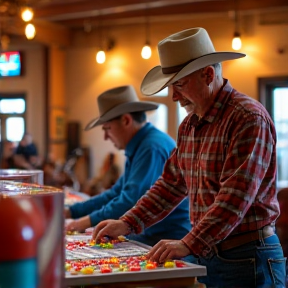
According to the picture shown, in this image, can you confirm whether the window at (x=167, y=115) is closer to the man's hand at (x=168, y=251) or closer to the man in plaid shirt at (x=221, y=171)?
the man in plaid shirt at (x=221, y=171)

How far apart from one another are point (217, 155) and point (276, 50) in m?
8.21

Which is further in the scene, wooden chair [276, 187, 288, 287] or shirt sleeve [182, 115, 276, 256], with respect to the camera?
wooden chair [276, 187, 288, 287]

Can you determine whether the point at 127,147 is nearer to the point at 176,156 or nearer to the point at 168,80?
the point at 176,156

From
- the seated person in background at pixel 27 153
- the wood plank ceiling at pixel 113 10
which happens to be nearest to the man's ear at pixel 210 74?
the wood plank ceiling at pixel 113 10

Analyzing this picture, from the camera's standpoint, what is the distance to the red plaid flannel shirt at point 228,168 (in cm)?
221

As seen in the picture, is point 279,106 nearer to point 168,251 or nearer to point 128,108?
point 128,108

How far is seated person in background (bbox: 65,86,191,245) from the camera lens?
11.4ft

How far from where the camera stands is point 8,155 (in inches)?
482

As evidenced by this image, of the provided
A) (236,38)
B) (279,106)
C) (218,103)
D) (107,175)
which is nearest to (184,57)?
(218,103)

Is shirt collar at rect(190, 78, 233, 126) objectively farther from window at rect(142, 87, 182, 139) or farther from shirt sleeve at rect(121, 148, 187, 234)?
window at rect(142, 87, 182, 139)

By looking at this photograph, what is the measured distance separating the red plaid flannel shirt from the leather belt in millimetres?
21

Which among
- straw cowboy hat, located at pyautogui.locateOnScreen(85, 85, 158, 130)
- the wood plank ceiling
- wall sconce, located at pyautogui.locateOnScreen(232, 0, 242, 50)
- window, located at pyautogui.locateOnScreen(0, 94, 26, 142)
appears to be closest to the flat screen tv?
window, located at pyautogui.locateOnScreen(0, 94, 26, 142)

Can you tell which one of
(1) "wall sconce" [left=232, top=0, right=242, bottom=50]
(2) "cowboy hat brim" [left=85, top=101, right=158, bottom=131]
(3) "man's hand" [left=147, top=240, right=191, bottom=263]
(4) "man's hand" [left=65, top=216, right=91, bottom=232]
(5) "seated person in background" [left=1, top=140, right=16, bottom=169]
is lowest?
(4) "man's hand" [left=65, top=216, right=91, bottom=232]

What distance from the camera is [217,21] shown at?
10.8 meters
